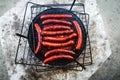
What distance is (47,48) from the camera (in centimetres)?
433

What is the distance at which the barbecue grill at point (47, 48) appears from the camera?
4.31 m

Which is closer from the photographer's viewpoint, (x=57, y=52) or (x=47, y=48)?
(x=57, y=52)

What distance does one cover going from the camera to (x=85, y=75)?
4598 mm

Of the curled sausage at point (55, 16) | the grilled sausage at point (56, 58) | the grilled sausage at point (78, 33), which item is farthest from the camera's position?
the curled sausage at point (55, 16)

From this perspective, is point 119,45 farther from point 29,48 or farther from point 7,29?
point 7,29

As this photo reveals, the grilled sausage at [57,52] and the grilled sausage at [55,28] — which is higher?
the grilled sausage at [55,28]

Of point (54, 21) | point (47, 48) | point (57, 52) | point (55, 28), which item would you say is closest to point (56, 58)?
point (57, 52)

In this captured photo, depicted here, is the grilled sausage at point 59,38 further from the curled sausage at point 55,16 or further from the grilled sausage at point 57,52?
the curled sausage at point 55,16

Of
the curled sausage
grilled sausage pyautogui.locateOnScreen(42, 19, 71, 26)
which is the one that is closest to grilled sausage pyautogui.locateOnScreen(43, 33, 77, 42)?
grilled sausage pyautogui.locateOnScreen(42, 19, 71, 26)

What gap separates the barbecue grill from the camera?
14.1ft

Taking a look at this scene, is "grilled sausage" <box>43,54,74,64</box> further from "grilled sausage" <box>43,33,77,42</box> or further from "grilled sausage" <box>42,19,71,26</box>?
"grilled sausage" <box>42,19,71,26</box>

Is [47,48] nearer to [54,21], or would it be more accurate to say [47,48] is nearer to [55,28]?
[55,28]

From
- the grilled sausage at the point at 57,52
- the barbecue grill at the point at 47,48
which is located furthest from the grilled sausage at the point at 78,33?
the grilled sausage at the point at 57,52

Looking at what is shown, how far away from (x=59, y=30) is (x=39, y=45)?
18.6 inches
